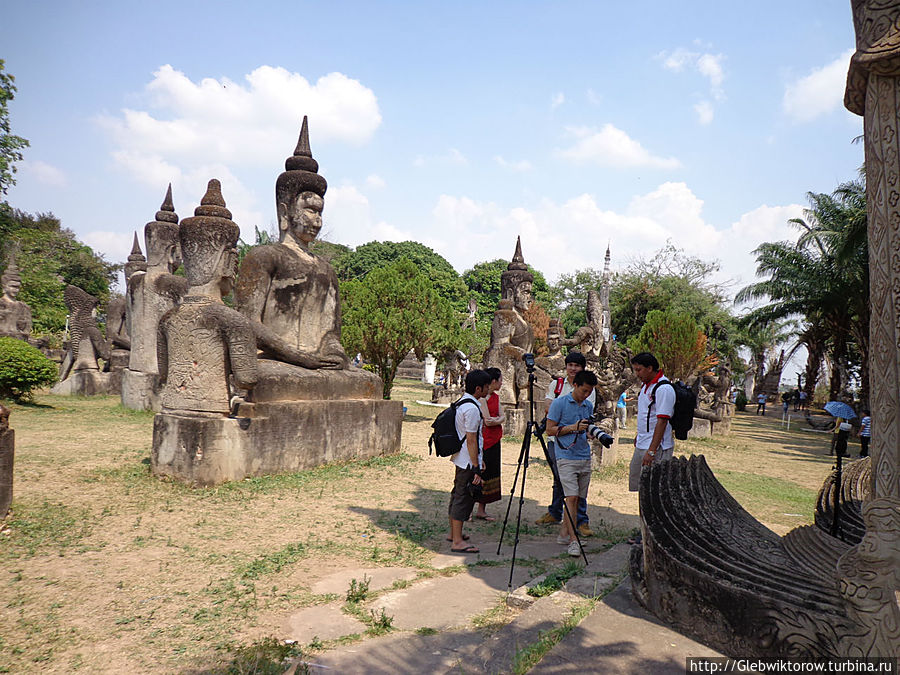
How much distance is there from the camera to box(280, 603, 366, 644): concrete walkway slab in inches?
123

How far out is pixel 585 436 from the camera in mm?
5023

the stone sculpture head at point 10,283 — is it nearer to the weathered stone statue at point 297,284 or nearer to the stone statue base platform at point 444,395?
the weathered stone statue at point 297,284

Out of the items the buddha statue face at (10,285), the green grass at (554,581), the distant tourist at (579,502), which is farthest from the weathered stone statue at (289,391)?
the buddha statue face at (10,285)

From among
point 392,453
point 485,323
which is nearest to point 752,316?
point 485,323

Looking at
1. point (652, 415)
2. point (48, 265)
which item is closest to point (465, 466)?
point (652, 415)

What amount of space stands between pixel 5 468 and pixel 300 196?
461 cm

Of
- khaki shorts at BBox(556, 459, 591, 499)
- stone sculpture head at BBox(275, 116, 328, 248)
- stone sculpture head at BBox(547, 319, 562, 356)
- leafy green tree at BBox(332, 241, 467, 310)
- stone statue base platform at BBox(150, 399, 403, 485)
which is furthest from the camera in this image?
leafy green tree at BBox(332, 241, 467, 310)

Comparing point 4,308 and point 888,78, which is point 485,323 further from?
point 888,78

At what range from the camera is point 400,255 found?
139 feet

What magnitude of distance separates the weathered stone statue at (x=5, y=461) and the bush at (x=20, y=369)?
332 inches

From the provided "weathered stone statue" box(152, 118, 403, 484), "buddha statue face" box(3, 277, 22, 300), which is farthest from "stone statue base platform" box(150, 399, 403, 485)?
"buddha statue face" box(3, 277, 22, 300)

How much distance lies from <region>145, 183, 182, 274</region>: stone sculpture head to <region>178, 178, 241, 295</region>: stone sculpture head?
6.29 m

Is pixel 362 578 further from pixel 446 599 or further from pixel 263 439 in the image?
pixel 263 439

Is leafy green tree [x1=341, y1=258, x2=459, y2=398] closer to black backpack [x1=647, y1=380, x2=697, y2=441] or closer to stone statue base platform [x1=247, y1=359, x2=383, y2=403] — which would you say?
stone statue base platform [x1=247, y1=359, x2=383, y2=403]
